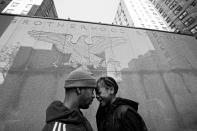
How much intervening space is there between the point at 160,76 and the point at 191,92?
1580 millimetres

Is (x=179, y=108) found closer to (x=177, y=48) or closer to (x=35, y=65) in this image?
(x=177, y=48)

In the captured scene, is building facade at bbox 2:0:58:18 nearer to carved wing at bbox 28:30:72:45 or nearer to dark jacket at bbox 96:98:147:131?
carved wing at bbox 28:30:72:45

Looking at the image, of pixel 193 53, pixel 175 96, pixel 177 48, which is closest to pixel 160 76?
pixel 175 96

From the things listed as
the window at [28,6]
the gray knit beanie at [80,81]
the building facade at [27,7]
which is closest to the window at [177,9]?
the building facade at [27,7]

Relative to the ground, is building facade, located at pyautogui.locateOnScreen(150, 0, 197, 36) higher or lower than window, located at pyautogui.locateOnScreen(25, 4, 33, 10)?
lower

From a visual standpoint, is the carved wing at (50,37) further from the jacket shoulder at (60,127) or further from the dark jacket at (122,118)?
the jacket shoulder at (60,127)

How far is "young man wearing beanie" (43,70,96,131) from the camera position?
111cm

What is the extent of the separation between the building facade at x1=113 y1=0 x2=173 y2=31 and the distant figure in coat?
97.7 feet

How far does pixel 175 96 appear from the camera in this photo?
17.1 ft

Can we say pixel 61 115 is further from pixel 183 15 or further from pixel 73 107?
pixel 183 15

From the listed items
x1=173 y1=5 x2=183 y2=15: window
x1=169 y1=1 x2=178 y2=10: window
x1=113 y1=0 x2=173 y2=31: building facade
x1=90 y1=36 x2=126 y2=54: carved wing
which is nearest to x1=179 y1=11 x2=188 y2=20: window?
x1=173 y1=5 x2=183 y2=15: window

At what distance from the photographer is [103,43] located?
6.14 meters

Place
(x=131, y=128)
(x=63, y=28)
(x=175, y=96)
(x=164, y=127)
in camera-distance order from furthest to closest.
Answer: (x=63, y=28), (x=175, y=96), (x=164, y=127), (x=131, y=128)

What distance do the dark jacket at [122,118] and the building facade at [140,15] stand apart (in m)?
30.0
